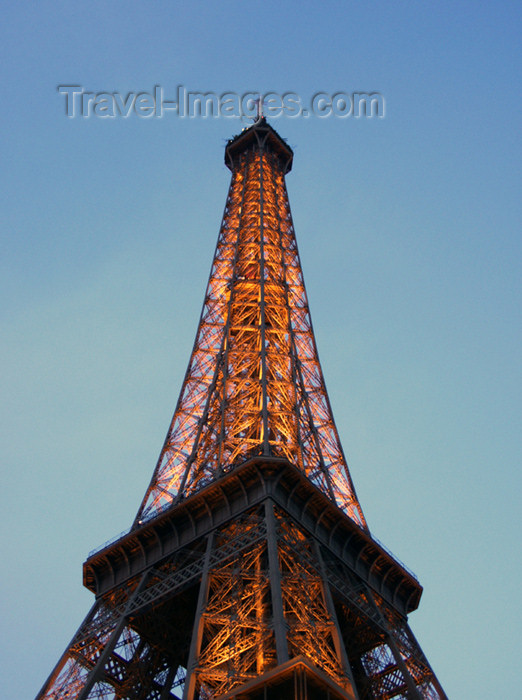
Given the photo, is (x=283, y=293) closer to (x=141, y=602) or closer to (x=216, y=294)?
(x=216, y=294)

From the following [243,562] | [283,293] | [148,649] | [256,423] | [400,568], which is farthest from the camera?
[283,293]

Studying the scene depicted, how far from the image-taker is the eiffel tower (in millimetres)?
31391

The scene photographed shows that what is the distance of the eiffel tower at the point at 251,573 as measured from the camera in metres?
31.4

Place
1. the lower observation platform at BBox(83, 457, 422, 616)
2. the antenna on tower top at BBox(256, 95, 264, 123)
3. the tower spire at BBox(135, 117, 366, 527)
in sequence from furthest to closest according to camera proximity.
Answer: the antenna on tower top at BBox(256, 95, 264, 123) → the tower spire at BBox(135, 117, 366, 527) → the lower observation platform at BBox(83, 457, 422, 616)

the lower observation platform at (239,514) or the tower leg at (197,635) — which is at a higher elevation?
the lower observation platform at (239,514)

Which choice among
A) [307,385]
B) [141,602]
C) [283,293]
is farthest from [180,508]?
[283,293]

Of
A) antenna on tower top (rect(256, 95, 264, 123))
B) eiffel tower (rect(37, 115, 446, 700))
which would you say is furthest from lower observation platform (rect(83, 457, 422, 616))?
antenna on tower top (rect(256, 95, 264, 123))

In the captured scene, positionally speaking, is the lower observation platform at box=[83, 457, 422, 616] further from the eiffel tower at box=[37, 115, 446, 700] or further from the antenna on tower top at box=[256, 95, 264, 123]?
the antenna on tower top at box=[256, 95, 264, 123]

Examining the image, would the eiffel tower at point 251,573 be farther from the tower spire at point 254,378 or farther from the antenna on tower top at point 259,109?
the antenna on tower top at point 259,109

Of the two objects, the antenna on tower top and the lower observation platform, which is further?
the antenna on tower top

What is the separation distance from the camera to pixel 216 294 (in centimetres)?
6322

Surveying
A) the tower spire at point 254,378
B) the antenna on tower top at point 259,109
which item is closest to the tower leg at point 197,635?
the tower spire at point 254,378

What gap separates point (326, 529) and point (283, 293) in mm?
22326

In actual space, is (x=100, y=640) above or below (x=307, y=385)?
below
